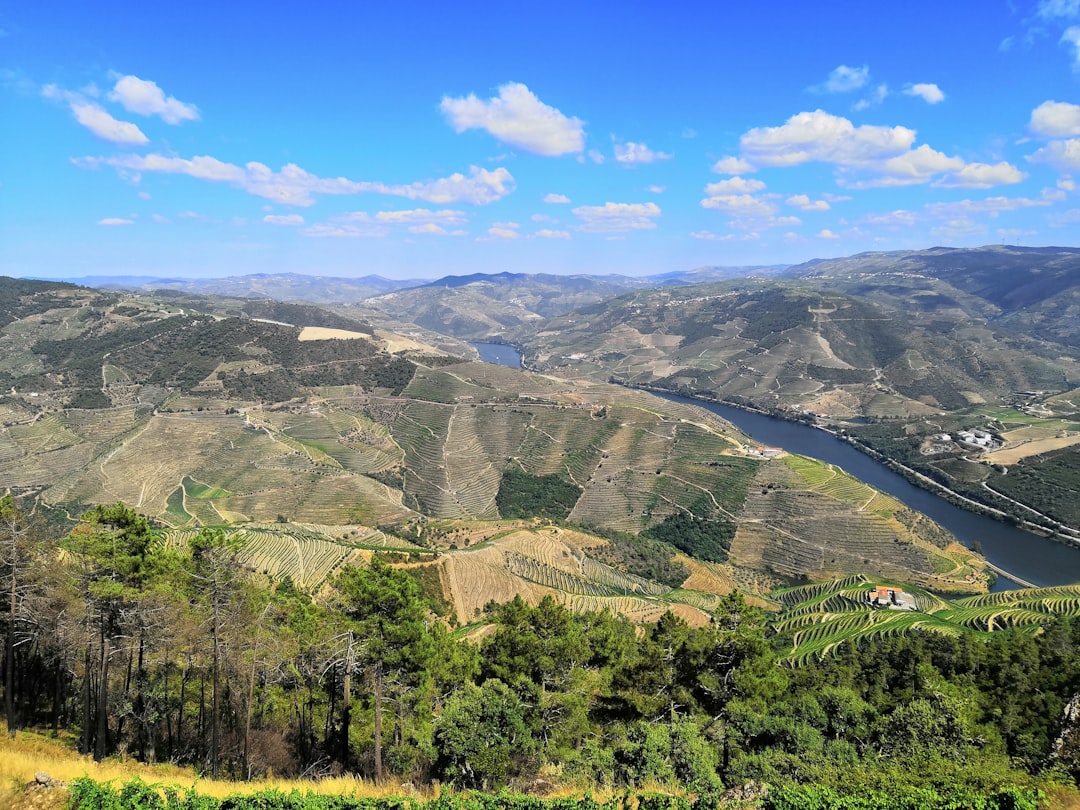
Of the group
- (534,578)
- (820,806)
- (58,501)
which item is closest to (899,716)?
(820,806)

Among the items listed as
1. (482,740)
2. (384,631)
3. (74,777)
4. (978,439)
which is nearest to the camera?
(74,777)

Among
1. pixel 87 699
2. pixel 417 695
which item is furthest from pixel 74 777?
pixel 417 695

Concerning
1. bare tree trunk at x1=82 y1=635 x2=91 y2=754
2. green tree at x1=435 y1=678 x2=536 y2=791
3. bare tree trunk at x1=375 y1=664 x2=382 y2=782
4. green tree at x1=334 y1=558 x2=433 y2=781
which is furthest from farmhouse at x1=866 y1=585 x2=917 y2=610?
bare tree trunk at x1=82 y1=635 x2=91 y2=754

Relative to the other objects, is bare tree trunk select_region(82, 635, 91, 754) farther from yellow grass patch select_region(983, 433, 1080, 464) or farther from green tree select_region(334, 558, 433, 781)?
yellow grass patch select_region(983, 433, 1080, 464)

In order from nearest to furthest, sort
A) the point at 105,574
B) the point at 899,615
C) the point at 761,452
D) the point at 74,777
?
the point at 74,777 → the point at 105,574 → the point at 899,615 → the point at 761,452

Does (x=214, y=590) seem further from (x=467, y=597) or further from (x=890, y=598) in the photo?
(x=890, y=598)

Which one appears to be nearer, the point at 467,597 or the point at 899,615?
the point at 467,597

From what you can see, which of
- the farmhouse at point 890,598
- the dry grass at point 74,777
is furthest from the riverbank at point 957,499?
the dry grass at point 74,777
